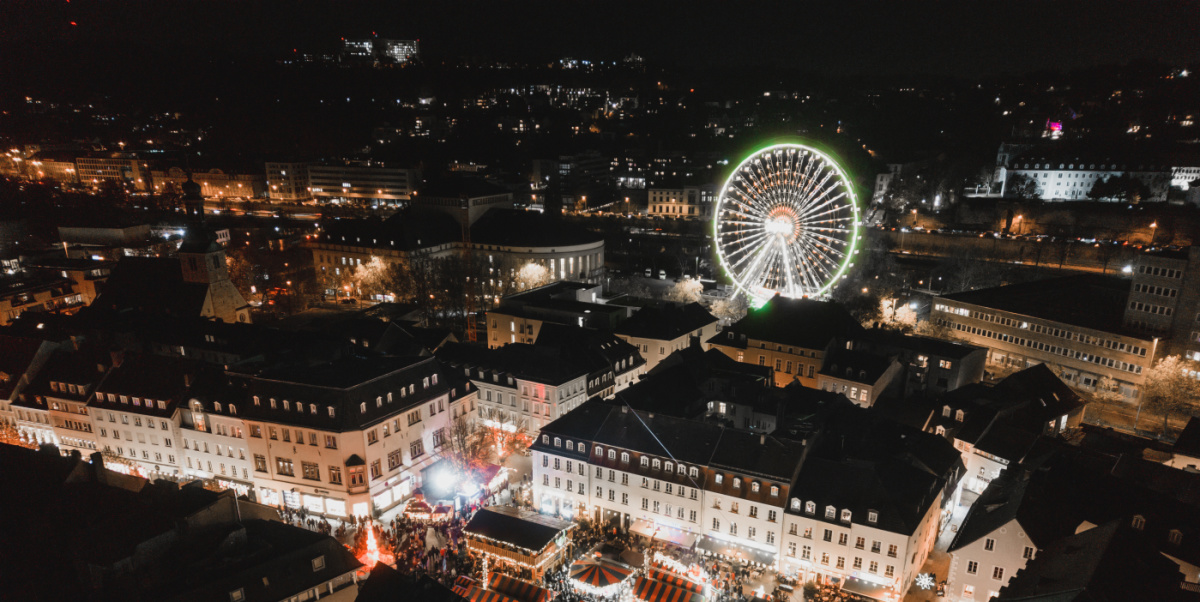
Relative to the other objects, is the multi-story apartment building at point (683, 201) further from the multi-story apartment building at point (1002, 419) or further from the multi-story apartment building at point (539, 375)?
the multi-story apartment building at point (1002, 419)

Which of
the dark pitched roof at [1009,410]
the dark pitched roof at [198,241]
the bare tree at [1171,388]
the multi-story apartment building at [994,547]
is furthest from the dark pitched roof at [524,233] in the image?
the multi-story apartment building at [994,547]

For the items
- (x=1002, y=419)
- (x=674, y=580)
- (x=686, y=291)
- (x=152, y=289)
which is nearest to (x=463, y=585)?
(x=674, y=580)

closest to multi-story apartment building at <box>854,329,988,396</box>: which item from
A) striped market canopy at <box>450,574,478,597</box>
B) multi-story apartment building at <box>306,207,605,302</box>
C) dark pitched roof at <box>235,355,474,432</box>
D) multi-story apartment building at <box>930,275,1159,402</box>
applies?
multi-story apartment building at <box>930,275,1159,402</box>

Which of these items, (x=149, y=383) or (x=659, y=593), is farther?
(x=149, y=383)

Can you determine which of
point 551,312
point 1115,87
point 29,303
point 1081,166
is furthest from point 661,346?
point 1115,87

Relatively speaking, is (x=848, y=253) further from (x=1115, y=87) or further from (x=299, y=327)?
(x=1115, y=87)

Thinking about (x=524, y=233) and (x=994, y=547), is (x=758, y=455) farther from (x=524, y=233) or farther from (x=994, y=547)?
(x=524, y=233)

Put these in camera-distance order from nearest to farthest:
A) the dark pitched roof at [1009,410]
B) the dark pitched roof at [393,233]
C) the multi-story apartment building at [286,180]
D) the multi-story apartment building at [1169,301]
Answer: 1. the dark pitched roof at [1009,410]
2. the multi-story apartment building at [1169,301]
3. the dark pitched roof at [393,233]
4. the multi-story apartment building at [286,180]
